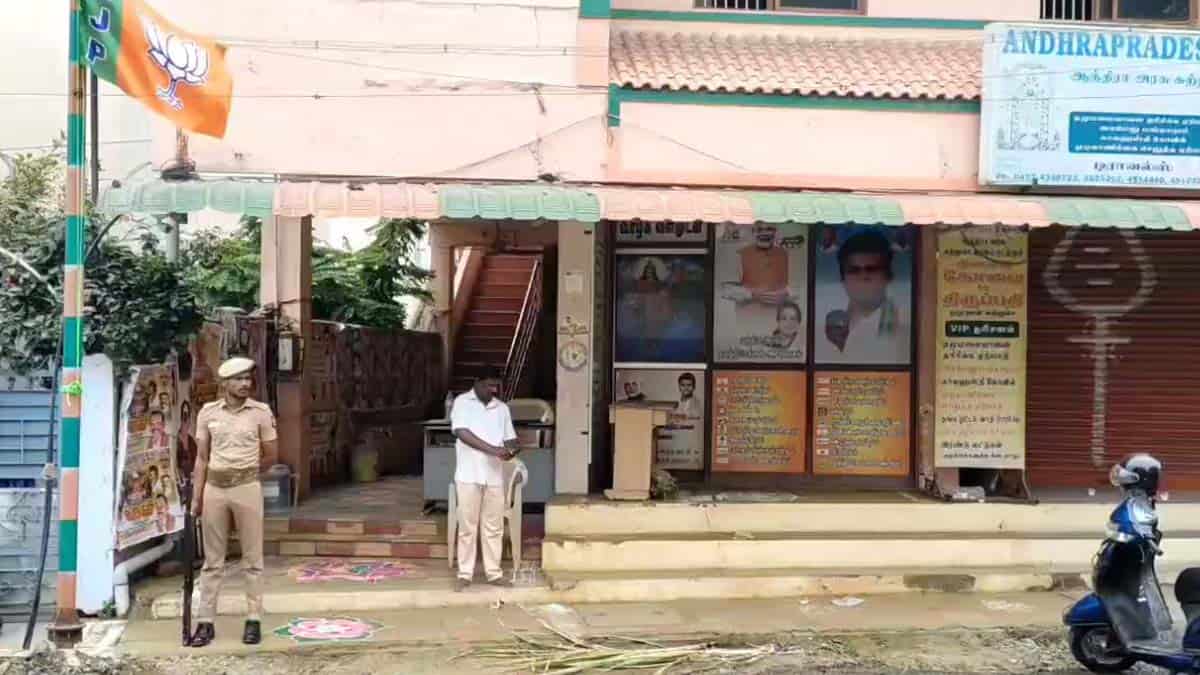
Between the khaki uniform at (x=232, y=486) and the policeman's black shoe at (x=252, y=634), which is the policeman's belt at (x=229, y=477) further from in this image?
the policeman's black shoe at (x=252, y=634)

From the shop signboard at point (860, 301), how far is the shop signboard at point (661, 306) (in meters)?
1.14

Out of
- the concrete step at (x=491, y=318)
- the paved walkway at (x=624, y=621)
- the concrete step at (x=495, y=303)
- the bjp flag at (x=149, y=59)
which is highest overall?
the bjp flag at (x=149, y=59)

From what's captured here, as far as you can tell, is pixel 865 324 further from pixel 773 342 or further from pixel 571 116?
pixel 571 116

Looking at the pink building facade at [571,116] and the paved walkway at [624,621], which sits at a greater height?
the pink building facade at [571,116]

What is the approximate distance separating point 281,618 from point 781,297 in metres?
5.35

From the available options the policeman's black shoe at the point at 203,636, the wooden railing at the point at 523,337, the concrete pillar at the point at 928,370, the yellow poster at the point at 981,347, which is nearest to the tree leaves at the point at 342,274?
the wooden railing at the point at 523,337

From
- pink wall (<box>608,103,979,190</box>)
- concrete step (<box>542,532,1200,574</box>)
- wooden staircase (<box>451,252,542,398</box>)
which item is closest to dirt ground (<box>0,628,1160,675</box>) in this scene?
concrete step (<box>542,532,1200,574</box>)

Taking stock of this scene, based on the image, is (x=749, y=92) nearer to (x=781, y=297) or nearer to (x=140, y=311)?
(x=781, y=297)

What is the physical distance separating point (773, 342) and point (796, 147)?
205 cm

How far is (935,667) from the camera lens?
6.80 metres

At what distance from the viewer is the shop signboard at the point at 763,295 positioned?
406 inches

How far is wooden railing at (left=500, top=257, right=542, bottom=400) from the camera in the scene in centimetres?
1473

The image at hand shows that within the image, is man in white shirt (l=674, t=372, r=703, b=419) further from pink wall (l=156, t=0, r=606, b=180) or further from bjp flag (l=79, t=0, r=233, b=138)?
bjp flag (l=79, t=0, r=233, b=138)

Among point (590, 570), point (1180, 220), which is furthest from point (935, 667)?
point (1180, 220)
